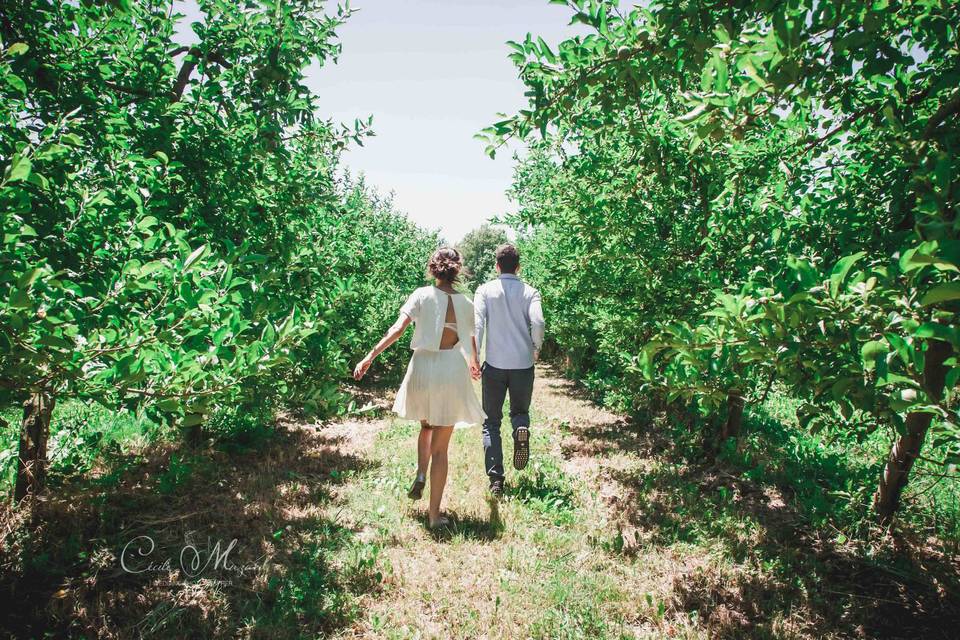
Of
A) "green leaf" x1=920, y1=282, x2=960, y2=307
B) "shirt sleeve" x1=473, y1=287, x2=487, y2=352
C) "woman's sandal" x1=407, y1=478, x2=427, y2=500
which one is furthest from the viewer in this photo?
"shirt sleeve" x1=473, y1=287, x2=487, y2=352

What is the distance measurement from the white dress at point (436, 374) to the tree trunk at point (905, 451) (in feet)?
10.3

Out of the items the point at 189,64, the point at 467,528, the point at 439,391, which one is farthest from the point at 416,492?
the point at 189,64

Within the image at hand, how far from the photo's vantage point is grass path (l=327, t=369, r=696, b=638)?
10.3ft

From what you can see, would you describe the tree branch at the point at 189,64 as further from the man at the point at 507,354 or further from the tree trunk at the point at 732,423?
the tree trunk at the point at 732,423

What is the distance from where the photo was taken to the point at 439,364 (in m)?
4.32

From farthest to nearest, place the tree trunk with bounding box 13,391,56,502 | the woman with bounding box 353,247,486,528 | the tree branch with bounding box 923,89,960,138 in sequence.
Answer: the woman with bounding box 353,247,486,528 → the tree trunk with bounding box 13,391,56,502 → the tree branch with bounding box 923,89,960,138

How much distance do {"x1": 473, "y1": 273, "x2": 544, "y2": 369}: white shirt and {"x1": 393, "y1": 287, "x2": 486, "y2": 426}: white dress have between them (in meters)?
0.71

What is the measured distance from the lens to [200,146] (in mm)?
4090

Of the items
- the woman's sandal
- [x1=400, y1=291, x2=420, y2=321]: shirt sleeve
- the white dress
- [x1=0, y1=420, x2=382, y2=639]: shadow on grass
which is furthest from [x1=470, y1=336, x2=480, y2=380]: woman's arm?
[x1=0, y1=420, x2=382, y2=639]: shadow on grass

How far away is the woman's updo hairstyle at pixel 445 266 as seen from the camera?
442cm

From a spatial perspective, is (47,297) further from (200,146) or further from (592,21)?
(592,21)

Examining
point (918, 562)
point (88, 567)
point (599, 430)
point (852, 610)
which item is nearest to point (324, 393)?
point (88, 567)

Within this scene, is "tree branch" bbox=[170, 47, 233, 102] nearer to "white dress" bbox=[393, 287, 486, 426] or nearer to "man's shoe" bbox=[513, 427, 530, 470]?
"white dress" bbox=[393, 287, 486, 426]

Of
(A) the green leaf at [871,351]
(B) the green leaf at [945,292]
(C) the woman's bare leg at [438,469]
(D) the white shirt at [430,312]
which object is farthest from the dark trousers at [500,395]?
(B) the green leaf at [945,292]
